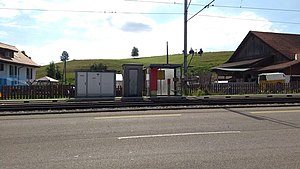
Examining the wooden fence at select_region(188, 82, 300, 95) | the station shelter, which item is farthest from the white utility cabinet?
the wooden fence at select_region(188, 82, 300, 95)

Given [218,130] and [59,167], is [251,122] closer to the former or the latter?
[218,130]

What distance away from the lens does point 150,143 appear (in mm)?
8219

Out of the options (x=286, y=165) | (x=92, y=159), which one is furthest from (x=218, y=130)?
(x=92, y=159)

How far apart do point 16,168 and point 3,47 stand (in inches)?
2035

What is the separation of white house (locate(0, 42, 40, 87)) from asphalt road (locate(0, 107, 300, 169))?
41624mm

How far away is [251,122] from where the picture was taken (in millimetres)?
11633

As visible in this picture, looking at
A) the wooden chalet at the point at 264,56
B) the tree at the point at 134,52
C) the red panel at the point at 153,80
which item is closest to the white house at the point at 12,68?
the red panel at the point at 153,80

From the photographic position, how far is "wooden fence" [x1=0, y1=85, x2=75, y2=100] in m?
27.1

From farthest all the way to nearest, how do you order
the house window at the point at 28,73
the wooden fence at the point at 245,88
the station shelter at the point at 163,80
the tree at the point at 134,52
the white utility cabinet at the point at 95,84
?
the tree at the point at 134,52, the house window at the point at 28,73, the wooden fence at the point at 245,88, the station shelter at the point at 163,80, the white utility cabinet at the point at 95,84

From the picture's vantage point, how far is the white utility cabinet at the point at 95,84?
85.4ft

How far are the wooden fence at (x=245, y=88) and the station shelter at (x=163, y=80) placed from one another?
4560 millimetres

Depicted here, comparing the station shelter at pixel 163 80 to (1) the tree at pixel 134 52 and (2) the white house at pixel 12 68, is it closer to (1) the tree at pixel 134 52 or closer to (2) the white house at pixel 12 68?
(2) the white house at pixel 12 68

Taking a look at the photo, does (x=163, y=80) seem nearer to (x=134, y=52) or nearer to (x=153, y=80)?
(x=153, y=80)

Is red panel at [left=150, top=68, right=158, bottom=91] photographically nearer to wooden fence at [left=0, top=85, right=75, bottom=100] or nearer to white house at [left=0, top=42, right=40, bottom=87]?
wooden fence at [left=0, top=85, right=75, bottom=100]
